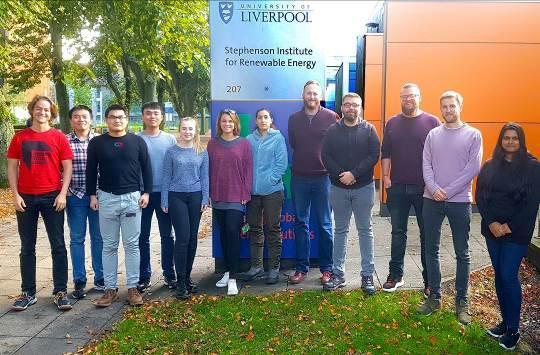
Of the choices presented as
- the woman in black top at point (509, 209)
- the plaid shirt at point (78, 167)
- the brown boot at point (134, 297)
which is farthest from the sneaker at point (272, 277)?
the woman in black top at point (509, 209)

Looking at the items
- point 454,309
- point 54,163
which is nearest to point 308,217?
point 454,309

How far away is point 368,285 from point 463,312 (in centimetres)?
103

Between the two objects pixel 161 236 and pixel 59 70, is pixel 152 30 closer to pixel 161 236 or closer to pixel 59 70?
pixel 59 70

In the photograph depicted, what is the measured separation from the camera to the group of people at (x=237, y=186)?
4.94 metres

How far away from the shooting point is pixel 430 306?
16.5ft

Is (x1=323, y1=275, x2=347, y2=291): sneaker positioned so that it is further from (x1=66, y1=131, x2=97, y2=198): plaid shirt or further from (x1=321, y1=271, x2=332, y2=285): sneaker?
(x1=66, y1=131, x2=97, y2=198): plaid shirt

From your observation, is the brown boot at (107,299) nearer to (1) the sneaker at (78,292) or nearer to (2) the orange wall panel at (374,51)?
(1) the sneaker at (78,292)

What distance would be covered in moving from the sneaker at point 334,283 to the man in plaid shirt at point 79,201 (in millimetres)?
2508

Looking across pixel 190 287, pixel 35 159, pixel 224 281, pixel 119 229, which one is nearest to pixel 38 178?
pixel 35 159

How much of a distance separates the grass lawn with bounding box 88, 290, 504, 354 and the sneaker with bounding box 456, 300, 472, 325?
0.21 ft

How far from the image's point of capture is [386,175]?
563cm

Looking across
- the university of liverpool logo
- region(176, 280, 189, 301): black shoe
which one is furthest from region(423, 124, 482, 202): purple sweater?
the university of liverpool logo

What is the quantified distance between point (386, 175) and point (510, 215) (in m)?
1.55

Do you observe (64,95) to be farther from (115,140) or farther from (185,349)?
(185,349)
